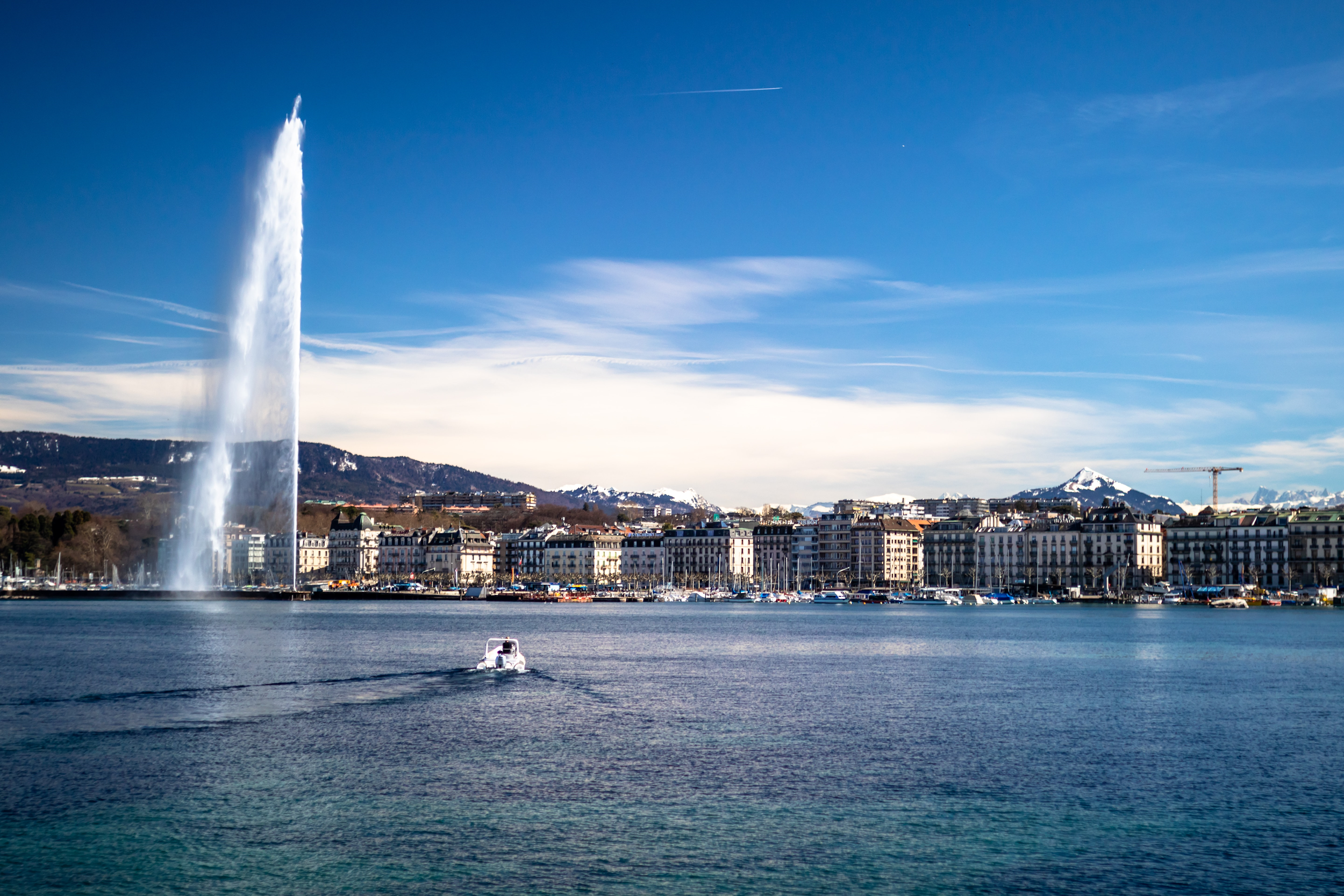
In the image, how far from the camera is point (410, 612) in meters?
126

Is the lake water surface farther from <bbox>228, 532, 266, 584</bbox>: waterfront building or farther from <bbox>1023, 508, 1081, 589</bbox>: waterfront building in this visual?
<bbox>1023, 508, 1081, 589</bbox>: waterfront building

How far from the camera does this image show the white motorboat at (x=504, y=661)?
51719 mm

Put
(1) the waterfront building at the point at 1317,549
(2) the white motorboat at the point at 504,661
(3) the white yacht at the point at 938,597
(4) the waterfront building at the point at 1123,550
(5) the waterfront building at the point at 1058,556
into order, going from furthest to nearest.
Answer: (5) the waterfront building at the point at 1058,556, (4) the waterfront building at the point at 1123,550, (3) the white yacht at the point at 938,597, (1) the waterfront building at the point at 1317,549, (2) the white motorboat at the point at 504,661

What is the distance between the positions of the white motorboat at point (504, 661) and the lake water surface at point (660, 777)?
112cm

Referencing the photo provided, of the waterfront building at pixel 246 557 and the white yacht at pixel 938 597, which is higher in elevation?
the waterfront building at pixel 246 557

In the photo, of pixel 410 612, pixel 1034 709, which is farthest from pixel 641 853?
pixel 410 612

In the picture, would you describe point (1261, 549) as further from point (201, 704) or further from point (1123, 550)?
point (201, 704)

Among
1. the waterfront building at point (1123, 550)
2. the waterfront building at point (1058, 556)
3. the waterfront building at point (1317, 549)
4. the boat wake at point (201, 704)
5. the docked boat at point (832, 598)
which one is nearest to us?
the boat wake at point (201, 704)

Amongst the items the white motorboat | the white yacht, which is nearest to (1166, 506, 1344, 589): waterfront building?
the white yacht

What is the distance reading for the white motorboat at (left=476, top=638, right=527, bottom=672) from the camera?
51.7 meters

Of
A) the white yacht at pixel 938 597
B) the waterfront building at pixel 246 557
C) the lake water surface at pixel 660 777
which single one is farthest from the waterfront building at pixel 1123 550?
the lake water surface at pixel 660 777

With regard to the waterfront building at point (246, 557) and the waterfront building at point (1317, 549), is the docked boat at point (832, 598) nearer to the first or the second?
the waterfront building at point (1317, 549)

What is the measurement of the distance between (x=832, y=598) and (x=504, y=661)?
13929 centimetres

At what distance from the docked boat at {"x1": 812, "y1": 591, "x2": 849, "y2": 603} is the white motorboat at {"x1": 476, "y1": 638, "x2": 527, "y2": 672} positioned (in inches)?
5345
